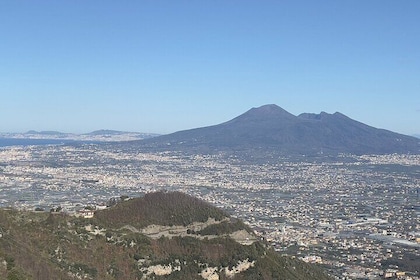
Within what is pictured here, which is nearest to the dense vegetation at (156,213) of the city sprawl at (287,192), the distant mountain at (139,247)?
the distant mountain at (139,247)

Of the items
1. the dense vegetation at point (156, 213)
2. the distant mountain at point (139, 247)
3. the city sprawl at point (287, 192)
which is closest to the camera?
the distant mountain at point (139, 247)

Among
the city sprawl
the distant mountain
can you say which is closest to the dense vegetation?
the distant mountain

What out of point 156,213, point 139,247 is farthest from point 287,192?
point 139,247

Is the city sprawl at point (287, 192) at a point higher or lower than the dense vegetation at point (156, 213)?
lower

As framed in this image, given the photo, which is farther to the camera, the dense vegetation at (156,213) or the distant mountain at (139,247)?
the dense vegetation at (156,213)

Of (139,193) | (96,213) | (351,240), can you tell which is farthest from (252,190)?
(96,213)

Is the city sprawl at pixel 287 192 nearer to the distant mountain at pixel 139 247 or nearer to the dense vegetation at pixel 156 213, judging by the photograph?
the distant mountain at pixel 139 247

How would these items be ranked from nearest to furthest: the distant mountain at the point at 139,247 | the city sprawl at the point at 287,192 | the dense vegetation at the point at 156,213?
the distant mountain at the point at 139,247
the dense vegetation at the point at 156,213
the city sprawl at the point at 287,192
